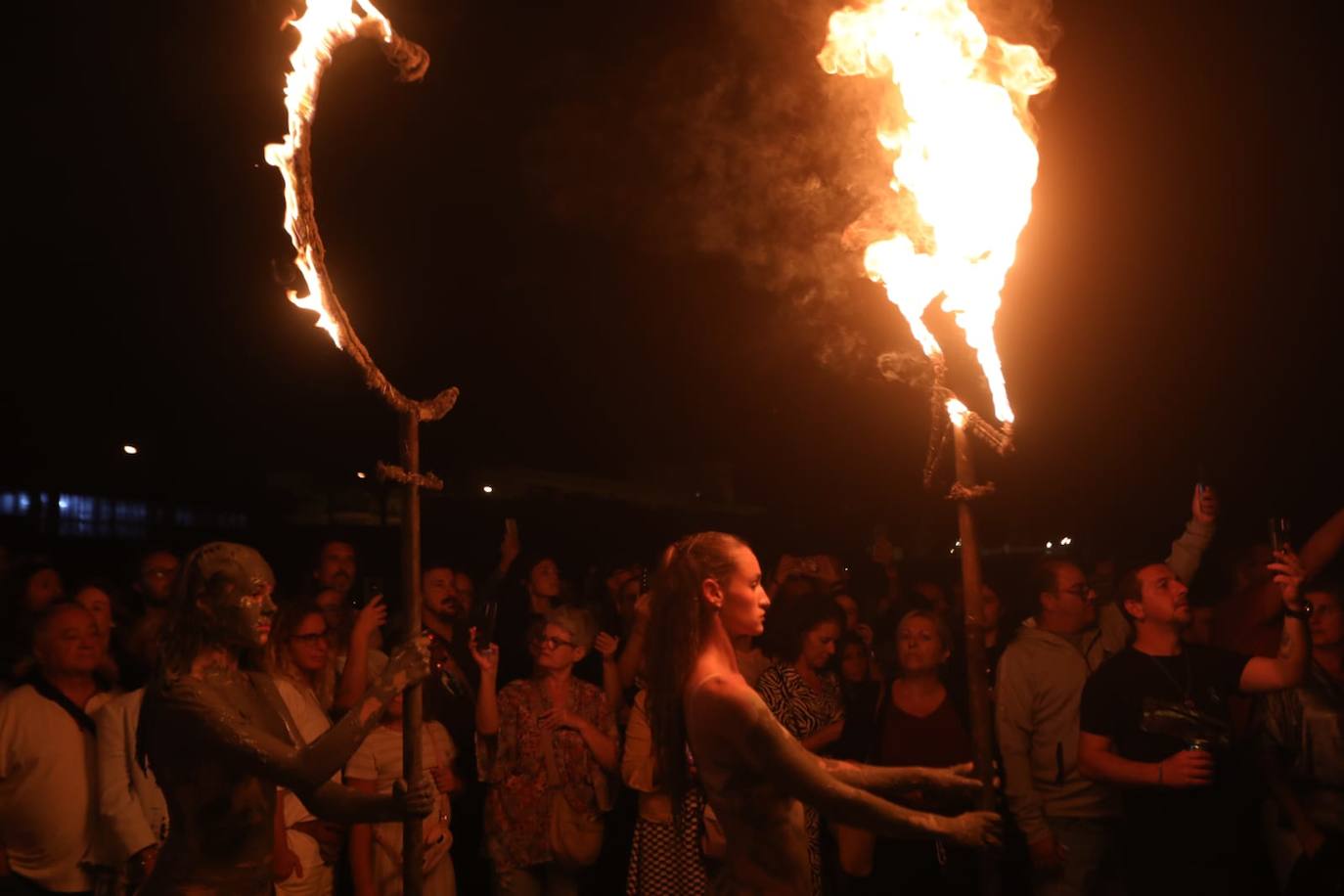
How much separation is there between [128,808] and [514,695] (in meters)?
2.00

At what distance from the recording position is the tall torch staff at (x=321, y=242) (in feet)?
11.5

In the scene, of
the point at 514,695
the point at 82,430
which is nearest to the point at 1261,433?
the point at 514,695

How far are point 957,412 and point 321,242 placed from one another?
2.34 metres

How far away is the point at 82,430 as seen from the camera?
53.5 feet

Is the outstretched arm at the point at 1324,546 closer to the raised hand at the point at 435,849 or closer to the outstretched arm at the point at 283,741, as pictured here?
the raised hand at the point at 435,849

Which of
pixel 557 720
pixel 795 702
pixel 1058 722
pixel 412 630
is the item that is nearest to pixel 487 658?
pixel 557 720

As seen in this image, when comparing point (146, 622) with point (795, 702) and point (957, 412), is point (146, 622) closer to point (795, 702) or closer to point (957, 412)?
point (795, 702)

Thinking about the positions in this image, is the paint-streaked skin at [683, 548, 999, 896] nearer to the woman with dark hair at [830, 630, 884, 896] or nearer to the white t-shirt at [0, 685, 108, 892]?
the woman with dark hair at [830, 630, 884, 896]

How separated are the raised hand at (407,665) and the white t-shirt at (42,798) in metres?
2.60

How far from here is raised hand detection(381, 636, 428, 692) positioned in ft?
11.4

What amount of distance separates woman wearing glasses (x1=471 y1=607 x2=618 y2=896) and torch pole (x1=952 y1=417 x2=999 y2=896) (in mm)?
2796

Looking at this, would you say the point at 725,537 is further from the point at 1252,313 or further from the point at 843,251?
the point at 1252,313

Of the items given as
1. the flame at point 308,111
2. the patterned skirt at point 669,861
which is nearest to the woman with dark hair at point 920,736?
the patterned skirt at point 669,861

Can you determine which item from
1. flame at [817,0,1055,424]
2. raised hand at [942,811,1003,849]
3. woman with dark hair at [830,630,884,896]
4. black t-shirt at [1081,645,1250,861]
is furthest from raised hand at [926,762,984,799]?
black t-shirt at [1081,645,1250,861]
